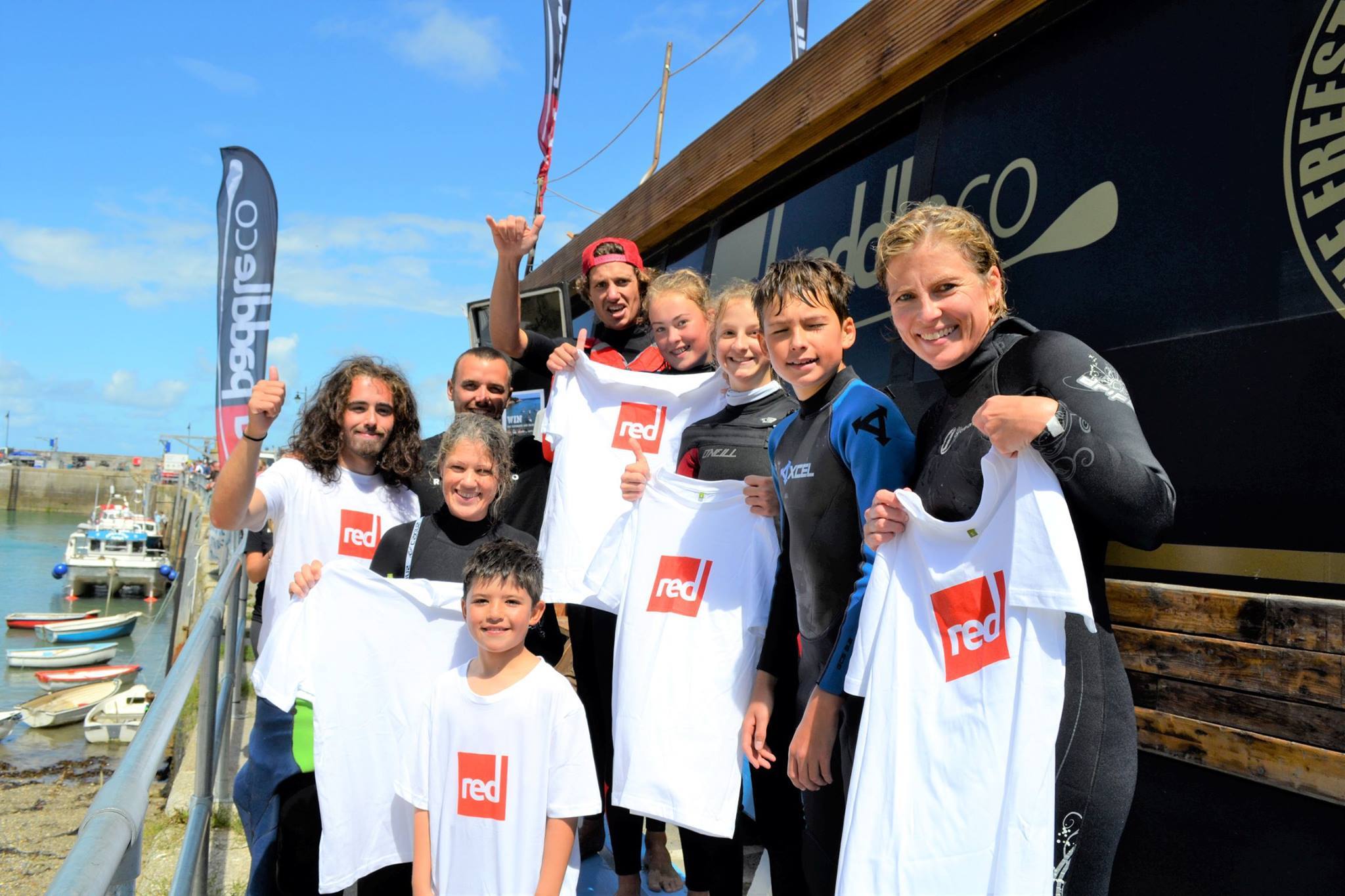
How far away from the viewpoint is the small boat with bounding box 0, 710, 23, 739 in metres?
19.6

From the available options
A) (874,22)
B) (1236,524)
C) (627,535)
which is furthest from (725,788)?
(874,22)

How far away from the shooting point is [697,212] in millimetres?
5461

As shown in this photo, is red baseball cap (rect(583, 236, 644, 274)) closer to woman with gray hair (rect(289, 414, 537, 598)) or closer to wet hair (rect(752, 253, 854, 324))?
woman with gray hair (rect(289, 414, 537, 598))

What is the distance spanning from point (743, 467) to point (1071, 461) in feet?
4.43

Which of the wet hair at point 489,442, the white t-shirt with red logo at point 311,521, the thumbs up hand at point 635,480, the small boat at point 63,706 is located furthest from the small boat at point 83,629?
the thumbs up hand at point 635,480

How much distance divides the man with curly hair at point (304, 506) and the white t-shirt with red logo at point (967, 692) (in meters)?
1.91

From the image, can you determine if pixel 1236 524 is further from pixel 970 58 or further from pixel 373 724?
pixel 373 724

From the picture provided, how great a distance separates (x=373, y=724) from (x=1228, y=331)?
2.59 metres

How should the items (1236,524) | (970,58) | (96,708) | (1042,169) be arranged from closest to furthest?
(1236,524) < (1042,169) < (970,58) < (96,708)

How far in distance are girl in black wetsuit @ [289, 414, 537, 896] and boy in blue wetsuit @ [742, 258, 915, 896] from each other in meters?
1.06

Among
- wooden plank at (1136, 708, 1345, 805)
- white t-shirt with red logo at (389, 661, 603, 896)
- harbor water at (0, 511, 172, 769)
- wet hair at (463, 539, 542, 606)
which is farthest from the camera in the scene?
harbor water at (0, 511, 172, 769)

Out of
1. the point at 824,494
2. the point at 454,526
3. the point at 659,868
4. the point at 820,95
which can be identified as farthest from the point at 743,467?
the point at 820,95

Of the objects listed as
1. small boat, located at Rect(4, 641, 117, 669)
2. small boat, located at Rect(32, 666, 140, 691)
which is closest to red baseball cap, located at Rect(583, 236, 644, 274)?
small boat, located at Rect(32, 666, 140, 691)

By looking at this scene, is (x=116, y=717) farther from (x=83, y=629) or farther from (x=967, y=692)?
(x=967, y=692)
